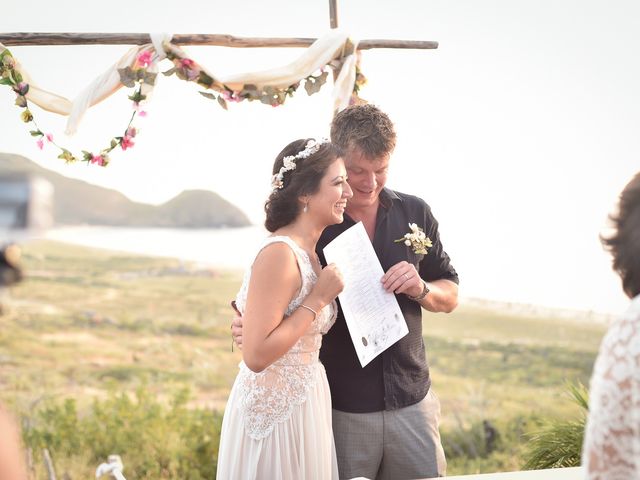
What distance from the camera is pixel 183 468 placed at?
5.97 meters

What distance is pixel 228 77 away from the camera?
11.5ft

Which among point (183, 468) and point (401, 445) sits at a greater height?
point (401, 445)

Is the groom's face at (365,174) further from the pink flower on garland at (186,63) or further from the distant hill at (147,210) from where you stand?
the distant hill at (147,210)

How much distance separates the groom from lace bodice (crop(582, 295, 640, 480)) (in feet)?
3.82

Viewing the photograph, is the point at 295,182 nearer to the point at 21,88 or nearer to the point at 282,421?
the point at 282,421

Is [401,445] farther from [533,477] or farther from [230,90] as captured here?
[230,90]

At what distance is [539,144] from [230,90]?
15.3 ft

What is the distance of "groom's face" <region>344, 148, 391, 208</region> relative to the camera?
8.48 ft

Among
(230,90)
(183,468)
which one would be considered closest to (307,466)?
(230,90)

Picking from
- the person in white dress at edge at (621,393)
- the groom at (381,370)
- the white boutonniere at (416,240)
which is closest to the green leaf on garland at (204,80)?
the groom at (381,370)

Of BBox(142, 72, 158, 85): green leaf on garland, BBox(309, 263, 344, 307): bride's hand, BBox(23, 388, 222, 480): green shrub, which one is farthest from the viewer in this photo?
BBox(23, 388, 222, 480): green shrub

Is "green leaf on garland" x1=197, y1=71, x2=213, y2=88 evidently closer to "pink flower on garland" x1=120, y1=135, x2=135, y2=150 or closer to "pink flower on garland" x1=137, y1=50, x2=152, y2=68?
"pink flower on garland" x1=137, y1=50, x2=152, y2=68

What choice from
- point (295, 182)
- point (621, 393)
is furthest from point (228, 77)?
point (621, 393)

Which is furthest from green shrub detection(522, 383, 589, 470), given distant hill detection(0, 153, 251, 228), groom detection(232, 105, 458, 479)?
distant hill detection(0, 153, 251, 228)
